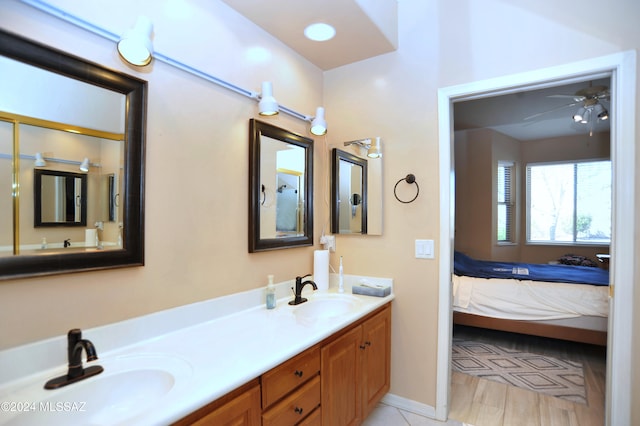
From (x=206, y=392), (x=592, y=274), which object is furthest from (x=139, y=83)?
(x=592, y=274)

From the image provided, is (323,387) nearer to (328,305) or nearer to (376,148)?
(328,305)

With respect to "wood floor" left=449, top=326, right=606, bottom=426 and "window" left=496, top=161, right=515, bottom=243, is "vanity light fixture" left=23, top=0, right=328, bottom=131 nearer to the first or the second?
"wood floor" left=449, top=326, right=606, bottom=426

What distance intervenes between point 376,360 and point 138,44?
2.06 meters

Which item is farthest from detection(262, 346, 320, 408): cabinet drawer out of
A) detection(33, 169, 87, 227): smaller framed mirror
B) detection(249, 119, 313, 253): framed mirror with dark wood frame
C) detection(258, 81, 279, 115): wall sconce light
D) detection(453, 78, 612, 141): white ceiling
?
detection(453, 78, 612, 141): white ceiling

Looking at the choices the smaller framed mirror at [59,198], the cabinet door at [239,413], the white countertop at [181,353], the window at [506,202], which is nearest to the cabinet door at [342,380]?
the white countertop at [181,353]

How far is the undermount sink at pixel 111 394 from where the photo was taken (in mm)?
943

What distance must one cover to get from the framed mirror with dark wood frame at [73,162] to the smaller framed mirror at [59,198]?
2 centimetres

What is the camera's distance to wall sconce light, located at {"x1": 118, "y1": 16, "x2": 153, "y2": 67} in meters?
1.23

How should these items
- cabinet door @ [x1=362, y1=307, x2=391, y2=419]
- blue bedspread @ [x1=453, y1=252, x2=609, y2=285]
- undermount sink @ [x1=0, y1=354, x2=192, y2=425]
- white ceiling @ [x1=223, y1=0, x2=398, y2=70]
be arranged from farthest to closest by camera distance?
blue bedspread @ [x1=453, y1=252, x2=609, y2=285] < cabinet door @ [x1=362, y1=307, x2=391, y2=419] < white ceiling @ [x1=223, y1=0, x2=398, y2=70] < undermount sink @ [x1=0, y1=354, x2=192, y2=425]

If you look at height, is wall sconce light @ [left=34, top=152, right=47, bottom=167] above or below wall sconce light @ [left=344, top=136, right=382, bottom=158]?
below

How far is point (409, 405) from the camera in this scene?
2.22 m

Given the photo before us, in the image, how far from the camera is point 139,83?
136 centimetres

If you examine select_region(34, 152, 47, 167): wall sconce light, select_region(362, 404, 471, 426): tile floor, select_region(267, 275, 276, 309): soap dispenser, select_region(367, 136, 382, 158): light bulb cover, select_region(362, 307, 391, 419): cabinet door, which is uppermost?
select_region(367, 136, 382, 158): light bulb cover

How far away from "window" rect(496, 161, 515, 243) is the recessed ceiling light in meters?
4.23
